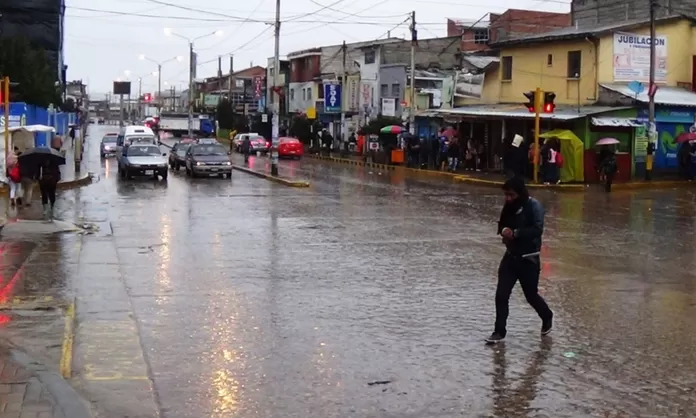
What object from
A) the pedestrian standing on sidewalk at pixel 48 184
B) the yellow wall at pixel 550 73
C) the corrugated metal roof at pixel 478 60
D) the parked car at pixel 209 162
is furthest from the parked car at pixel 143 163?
the corrugated metal roof at pixel 478 60

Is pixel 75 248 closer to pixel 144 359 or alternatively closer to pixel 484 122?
pixel 144 359

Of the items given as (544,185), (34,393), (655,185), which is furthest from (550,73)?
(34,393)

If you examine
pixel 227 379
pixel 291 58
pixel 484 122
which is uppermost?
pixel 291 58

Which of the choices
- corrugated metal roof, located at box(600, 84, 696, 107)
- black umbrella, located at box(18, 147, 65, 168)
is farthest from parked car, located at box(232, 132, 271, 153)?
black umbrella, located at box(18, 147, 65, 168)

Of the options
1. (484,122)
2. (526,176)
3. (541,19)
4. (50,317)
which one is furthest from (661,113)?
(541,19)

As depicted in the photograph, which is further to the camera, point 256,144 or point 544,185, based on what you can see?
point 256,144

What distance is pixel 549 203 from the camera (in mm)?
26500

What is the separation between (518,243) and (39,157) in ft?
45.2

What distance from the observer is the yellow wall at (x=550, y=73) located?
126 feet

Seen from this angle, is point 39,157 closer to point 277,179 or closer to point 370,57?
point 277,179

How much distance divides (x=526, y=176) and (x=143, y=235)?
21.7 m

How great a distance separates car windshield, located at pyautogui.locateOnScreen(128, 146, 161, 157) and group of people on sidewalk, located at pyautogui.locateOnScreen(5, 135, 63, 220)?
13941 millimetres

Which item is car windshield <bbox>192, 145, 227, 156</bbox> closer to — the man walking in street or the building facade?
the man walking in street

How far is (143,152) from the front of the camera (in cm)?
3734
